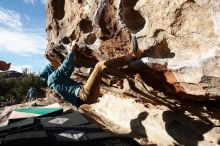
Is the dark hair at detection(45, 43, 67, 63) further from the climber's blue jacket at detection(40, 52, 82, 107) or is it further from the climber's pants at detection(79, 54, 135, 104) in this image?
the climber's pants at detection(79, 54, 135, 104)

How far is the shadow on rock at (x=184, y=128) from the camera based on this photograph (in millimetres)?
5586

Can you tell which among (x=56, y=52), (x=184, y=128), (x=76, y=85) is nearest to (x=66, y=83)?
(x=76, y=85)

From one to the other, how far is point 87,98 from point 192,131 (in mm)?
1962

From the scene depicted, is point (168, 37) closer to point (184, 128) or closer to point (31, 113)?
point (184, 128)

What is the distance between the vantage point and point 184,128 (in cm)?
591

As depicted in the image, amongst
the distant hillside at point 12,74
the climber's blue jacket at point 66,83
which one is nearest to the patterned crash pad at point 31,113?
the climber's blue jacket at point 66,83

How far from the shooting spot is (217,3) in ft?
10.9

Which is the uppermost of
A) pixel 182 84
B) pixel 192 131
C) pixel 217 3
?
pixel 217 3

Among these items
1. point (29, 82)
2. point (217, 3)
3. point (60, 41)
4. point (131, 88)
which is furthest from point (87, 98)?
point (29, 82)

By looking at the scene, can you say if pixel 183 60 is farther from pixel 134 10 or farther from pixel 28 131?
pixel 28 131

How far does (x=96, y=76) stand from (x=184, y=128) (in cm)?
194

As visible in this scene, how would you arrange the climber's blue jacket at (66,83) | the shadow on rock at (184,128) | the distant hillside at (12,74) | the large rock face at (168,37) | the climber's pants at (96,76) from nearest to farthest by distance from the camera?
the large rock face at (168,37)
the climber's pants at (96,76)
the shadow on rock at (184,128)
the climber's blue jacket at (66,83)
the distant hillside at (12,74)

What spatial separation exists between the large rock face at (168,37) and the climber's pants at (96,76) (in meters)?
0.18

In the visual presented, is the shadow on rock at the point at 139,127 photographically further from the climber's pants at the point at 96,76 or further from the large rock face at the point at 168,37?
the large rock face at the point at 168,37
